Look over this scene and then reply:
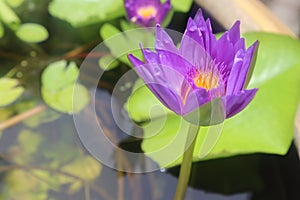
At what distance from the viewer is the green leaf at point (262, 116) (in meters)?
0.75

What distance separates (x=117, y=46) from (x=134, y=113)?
16 cm

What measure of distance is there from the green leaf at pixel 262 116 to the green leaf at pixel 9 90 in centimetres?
21

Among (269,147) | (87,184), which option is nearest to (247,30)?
(269,147)

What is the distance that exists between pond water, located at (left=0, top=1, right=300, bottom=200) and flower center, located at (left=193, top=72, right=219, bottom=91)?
0.99 feet

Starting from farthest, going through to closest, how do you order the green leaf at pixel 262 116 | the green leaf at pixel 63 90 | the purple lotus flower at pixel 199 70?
the green leaf at pixel 63 90 < the green leaf at pixel 262 116 < the purple lotus flower at pixel 199 70

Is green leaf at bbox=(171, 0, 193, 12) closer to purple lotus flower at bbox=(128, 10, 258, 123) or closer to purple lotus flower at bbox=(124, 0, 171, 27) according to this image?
purple lotus flower at bbox=(124, 0, 171, 27)

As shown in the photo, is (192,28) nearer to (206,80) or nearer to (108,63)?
(206,80)

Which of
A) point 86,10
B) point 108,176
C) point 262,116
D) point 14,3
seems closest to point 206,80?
point 262,116

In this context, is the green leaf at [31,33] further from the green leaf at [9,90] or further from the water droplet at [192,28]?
the water droplet at [192,28]

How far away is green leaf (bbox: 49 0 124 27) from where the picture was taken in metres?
0.97

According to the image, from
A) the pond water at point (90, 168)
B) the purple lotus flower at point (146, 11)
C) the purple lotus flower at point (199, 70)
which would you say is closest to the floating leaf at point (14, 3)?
the pond water at point (90, 168)

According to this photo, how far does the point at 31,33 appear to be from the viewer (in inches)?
38.6

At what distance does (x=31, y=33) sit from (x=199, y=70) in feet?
1.60

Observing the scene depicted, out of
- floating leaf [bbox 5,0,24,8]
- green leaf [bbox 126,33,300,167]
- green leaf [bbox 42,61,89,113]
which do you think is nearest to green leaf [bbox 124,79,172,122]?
green leaf [bbox 126,33,300,167]
